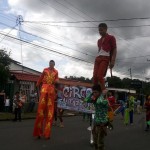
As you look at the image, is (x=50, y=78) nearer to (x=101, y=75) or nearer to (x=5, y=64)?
(x=101, y=75)

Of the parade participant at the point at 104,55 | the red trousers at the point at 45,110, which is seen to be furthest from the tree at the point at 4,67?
the parade participant at the point at 104,55

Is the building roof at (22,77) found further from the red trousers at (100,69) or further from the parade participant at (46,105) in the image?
the red trousers at (100,69)

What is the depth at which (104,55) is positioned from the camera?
8406 millimetres

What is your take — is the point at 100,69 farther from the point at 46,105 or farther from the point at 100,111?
the point at 46,105

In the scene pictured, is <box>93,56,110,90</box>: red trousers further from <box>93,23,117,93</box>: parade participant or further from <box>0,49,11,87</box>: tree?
<box>0,49,11,87</box>: tree

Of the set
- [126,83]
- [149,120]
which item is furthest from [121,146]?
[126,83]

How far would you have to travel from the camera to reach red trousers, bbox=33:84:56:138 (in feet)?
34.2

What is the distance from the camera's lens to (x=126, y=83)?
10019cm

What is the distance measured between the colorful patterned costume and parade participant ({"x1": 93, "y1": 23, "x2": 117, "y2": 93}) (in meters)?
2.38

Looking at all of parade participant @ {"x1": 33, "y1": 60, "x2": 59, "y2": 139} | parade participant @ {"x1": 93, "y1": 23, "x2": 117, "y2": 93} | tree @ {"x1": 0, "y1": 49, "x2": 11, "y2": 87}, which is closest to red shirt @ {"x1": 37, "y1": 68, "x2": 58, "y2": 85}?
parade participant @ {"x1": 33, "y1": 60, "x2": 59, "y2": 139}

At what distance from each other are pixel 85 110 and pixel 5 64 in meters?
21.2

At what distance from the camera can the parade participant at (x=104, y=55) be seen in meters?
8.24

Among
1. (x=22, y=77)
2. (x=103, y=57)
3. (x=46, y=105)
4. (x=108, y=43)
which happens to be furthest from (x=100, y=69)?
(x=22, y=77)

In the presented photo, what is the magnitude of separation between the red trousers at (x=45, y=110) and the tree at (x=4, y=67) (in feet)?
56.7
